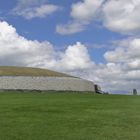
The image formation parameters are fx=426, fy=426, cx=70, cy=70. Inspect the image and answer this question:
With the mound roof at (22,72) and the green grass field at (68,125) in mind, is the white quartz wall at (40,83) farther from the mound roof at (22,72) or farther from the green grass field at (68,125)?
the green grass field at (68,125)

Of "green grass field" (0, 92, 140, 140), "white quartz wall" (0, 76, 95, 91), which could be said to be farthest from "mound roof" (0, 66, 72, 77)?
"green grass field" (0, 92, 140, 140)

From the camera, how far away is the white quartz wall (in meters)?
70.4

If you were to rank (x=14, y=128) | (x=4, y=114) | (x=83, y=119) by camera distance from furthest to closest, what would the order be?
(x=4, y=114) < (x=83, y=119) < (x=14, y=128)

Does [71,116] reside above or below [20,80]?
below

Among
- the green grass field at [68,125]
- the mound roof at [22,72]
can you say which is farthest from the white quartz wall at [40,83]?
the green grass field at [68,125]

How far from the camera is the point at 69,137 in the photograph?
16703 mm

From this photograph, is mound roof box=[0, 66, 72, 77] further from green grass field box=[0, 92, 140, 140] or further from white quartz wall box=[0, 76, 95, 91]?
green grass field box=[0, 92, 140, 140]

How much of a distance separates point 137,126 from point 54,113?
6.65 metres

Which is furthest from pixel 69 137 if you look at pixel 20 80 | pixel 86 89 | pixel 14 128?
pixel 86 89

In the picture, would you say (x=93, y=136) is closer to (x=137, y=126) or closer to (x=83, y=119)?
(x=137, y=126)

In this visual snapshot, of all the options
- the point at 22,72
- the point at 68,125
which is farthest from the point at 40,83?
the point at 68,125

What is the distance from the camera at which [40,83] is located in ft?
238

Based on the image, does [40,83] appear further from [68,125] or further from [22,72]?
[68,125]

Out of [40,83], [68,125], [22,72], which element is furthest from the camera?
[22,72]
